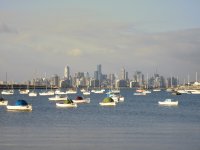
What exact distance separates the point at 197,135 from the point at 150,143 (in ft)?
28.9

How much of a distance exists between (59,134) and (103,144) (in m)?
9.66

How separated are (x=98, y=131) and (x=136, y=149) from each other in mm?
15486

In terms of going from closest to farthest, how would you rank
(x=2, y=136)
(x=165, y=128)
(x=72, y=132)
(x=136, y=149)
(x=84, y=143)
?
(x=136, y=149)
(x=84, y=143)
(x=2, y=136)
(x=72, y=132)
(x=165, y=128)

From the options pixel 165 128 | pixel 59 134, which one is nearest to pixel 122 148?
pixel 59 134

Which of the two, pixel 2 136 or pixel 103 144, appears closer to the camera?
pixel 103 144

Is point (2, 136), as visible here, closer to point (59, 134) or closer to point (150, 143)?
point (59, 134)

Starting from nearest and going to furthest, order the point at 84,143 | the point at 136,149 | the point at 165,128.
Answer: the point at 136,149 < the point at 84,143 < the point at 165,128

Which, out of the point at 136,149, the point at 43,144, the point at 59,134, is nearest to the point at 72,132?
the point at 59,134

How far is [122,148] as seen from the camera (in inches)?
1773

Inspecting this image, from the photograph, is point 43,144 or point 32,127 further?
point 32,127

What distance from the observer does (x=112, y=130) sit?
2406 inches

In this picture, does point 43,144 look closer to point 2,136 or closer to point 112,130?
point 2,136

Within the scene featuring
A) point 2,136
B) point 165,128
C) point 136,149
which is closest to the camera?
point 136,149

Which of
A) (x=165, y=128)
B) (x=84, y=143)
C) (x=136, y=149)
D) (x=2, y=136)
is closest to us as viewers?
(x=136, y=149)
